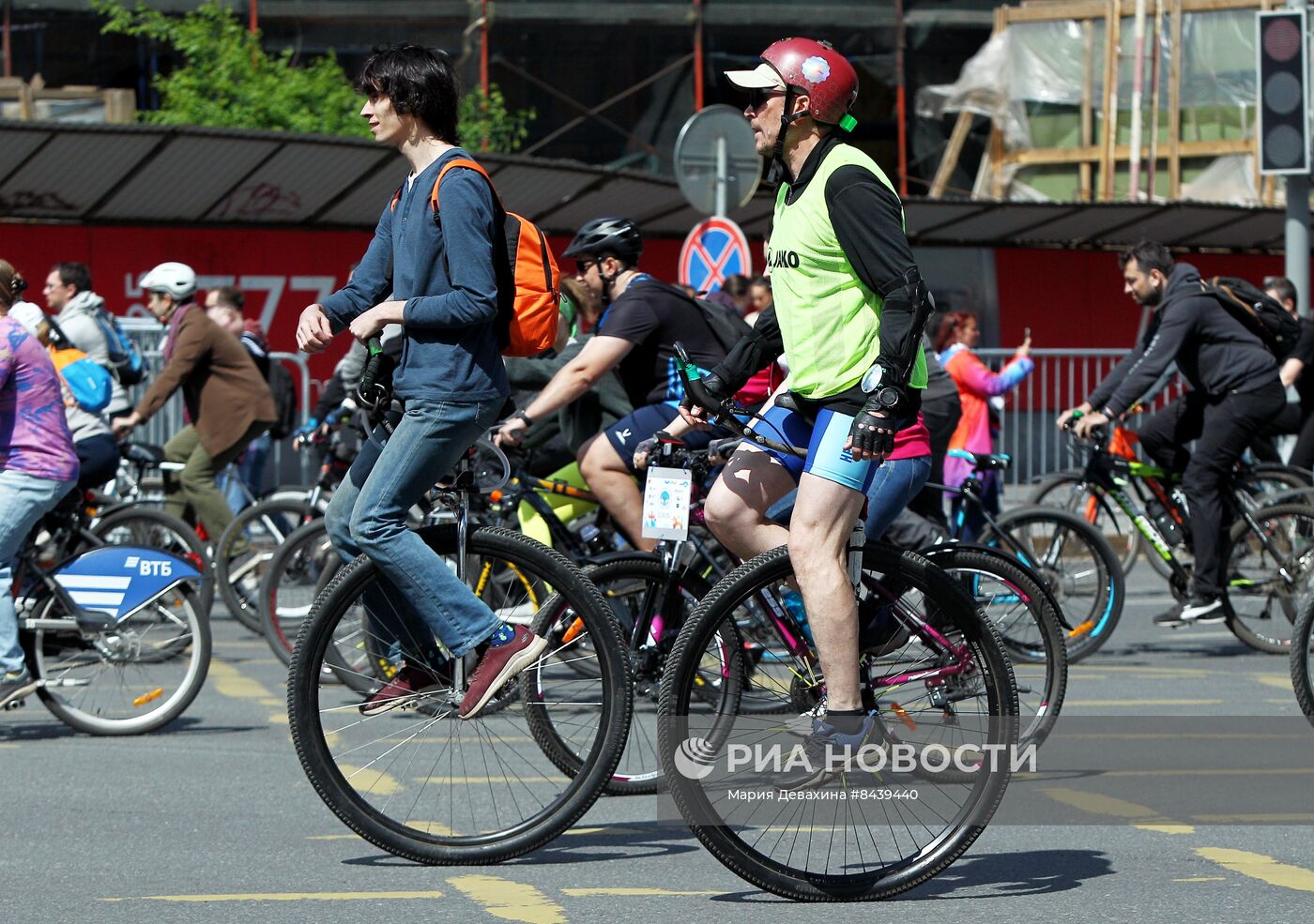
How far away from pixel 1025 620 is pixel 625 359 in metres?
2.28

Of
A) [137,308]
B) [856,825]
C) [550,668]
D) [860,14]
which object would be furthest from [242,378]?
[860,14]

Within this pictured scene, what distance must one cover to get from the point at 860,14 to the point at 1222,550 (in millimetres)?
16316

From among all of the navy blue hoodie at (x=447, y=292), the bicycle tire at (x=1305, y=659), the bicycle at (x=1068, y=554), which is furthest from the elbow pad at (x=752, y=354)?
the bicycle at (x=1068, y=554)

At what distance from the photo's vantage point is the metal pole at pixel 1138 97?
76.7ft

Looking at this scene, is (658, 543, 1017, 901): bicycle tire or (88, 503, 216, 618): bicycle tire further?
(88, 503, 216, 618): bicycle tire

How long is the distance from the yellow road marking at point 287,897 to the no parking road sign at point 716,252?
32.3ft

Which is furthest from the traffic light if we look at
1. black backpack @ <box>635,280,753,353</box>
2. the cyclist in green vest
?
the cyclist in green vest

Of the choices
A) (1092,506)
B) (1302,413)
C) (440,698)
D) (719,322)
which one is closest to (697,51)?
(1302,413)

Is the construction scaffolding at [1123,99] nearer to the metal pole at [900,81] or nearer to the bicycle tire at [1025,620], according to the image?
the metal pole at [900,81]

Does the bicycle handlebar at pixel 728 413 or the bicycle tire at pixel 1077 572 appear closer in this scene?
the bicycle handlebar at pixel 728 413

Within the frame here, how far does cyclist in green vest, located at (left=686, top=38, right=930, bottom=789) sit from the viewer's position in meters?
4.87

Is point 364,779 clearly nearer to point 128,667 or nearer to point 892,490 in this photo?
point 892,490

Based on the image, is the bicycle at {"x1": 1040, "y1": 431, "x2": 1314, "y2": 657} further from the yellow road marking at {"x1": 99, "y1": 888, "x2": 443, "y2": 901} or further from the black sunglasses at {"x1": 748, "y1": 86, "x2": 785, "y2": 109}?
the yellow road marking at {"x1": 99, "y1": 888, "x2": 443, "y2": 901}

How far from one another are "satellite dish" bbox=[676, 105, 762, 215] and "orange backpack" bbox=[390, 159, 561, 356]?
9.30 m
